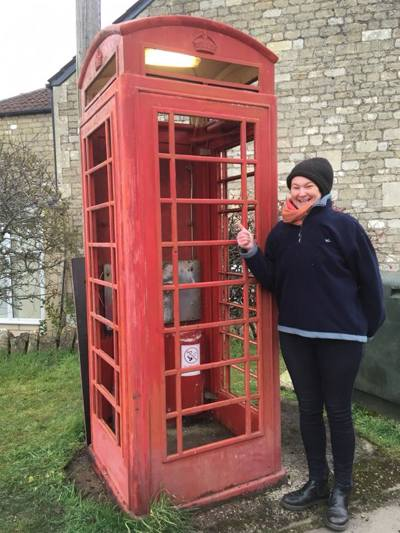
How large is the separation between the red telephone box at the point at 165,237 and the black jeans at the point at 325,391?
247mm

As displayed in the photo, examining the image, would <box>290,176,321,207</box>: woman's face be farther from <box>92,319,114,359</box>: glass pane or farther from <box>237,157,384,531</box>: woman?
<box>92,319,114,359</box>: glass pane

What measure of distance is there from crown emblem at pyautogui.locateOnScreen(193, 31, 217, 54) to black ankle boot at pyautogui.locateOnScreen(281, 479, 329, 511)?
256cm

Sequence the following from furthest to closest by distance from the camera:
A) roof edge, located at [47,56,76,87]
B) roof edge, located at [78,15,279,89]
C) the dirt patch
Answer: roof edge, located at [47,56,76,87] → the dirt patch → roof edge, located at [78,15,279,89]

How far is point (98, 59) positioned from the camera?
2.77 m

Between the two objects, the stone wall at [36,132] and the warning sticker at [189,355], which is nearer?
the warning sticker at [189,355]

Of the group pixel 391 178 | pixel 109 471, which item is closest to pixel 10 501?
pixel 109 471

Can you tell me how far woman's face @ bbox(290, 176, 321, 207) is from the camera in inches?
99.9

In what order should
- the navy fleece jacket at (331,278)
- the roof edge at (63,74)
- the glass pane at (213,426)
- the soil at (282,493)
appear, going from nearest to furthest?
the navy fleece jacket at (331,278) → the soil at (282,493) → the glass pane at (213,426) → the roof edge at (63,74)

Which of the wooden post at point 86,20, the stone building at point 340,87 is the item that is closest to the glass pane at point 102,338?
the wooden post at point 86,20

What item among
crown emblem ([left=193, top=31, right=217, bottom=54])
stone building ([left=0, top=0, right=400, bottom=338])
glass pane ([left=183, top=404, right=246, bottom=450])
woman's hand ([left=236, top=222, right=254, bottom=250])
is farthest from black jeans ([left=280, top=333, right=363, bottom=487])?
stone building ([left=0, top=0, right=400, bottom=338])

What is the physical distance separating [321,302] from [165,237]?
4.36ft

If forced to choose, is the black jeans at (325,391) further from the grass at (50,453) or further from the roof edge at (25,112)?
the roof edge at (25,112)

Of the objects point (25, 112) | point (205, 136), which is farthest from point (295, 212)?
point (25, 112)

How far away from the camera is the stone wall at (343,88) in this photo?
830 centimetres
